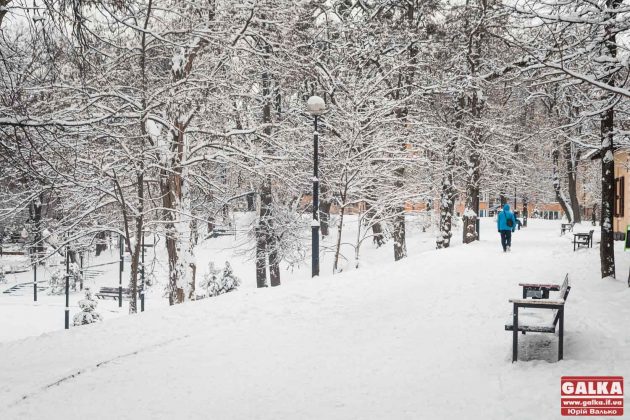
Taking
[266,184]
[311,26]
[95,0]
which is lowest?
[266,184]

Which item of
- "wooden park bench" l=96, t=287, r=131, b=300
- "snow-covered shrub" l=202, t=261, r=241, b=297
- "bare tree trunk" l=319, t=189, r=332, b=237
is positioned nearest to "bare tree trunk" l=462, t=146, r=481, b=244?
"bare tree trunk" l=319, t=189, r=332, b=237

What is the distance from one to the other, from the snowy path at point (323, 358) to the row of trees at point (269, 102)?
277cm

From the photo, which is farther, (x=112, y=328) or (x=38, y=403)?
(x=112, y=328)

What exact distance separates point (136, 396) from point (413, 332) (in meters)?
4.32

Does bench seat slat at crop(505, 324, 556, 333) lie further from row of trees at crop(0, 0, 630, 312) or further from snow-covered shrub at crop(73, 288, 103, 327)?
snow-covered shrub at crop(73, 288, 103, 327)

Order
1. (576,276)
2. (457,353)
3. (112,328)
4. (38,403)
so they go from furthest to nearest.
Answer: (576,276) < (112,328) < (457,353) < (38,403)

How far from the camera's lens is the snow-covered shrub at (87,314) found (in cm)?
2181

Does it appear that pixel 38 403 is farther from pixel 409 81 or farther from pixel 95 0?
pixel 409 81

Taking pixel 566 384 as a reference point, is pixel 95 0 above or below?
above

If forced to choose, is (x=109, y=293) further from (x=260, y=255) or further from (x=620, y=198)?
(x=620, y=198)

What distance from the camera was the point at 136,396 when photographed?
6.49 m

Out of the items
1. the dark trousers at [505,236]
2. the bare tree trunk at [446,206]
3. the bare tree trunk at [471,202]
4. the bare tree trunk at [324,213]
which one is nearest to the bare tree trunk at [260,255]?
the bare tree trunk at [324,213]

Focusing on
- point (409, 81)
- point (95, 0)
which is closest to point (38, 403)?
point (95, 0)

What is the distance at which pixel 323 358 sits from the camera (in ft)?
25.7
